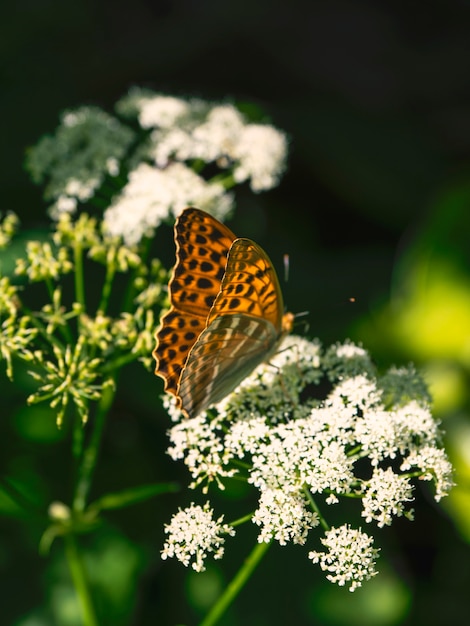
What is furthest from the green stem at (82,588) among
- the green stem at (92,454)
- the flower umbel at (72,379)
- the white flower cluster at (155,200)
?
the white flower cluster at (155,200)

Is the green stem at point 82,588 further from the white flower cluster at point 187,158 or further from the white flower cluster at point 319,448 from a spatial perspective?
the white flower cluster at point 187,158

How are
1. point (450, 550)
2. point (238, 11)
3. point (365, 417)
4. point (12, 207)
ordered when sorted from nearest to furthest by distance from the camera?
point (365, 417)
point (450, 550)
point (12, 207)
point (238, 11)

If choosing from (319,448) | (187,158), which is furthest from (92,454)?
(187,158)

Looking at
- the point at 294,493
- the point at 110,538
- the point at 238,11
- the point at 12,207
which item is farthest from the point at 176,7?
the point at 294,493

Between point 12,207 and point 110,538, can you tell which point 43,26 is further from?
point 110,538

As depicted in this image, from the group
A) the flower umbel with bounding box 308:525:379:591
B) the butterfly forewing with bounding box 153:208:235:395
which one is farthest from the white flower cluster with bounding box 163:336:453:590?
the butterfly forewing with bounding box 153:208:235:395
